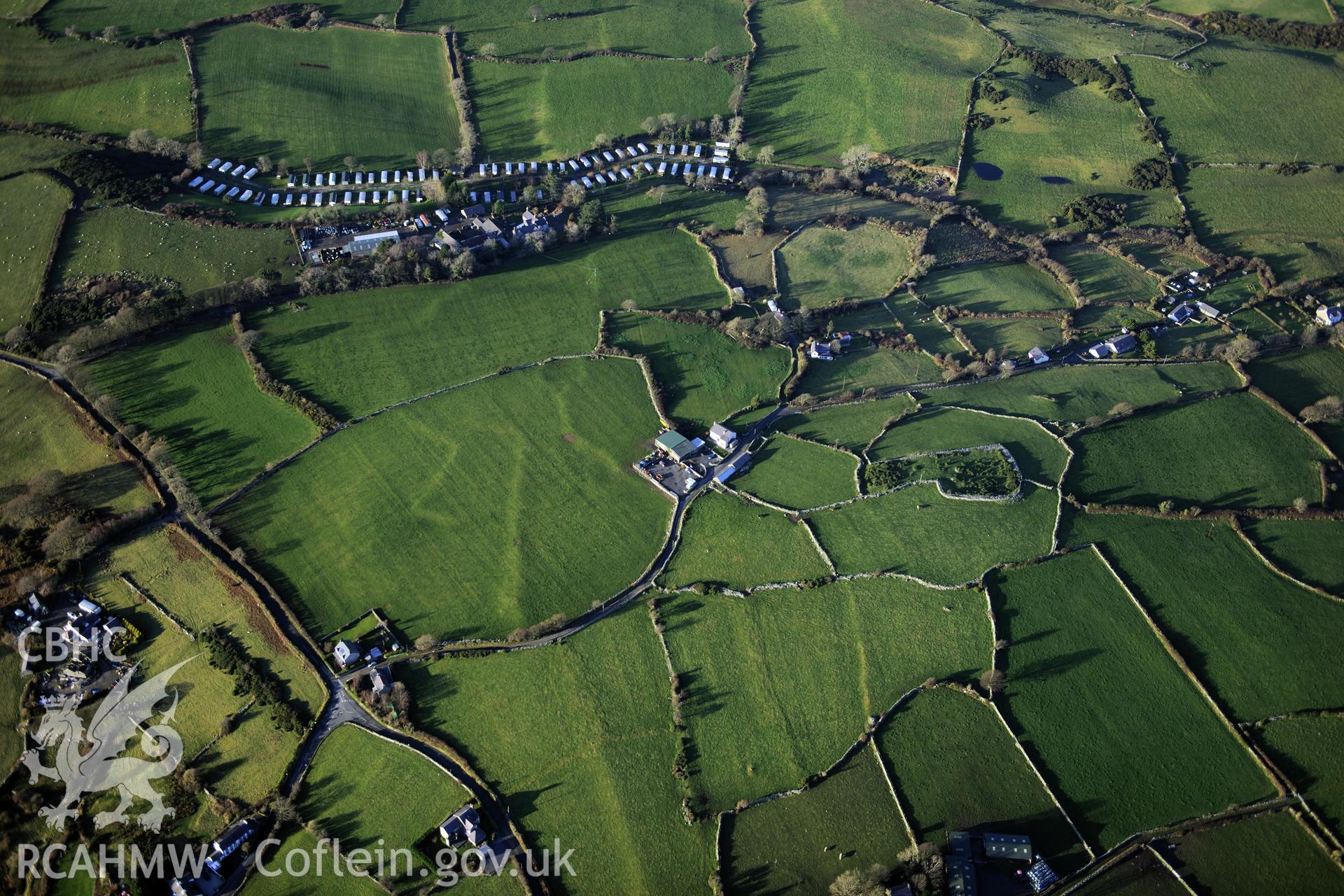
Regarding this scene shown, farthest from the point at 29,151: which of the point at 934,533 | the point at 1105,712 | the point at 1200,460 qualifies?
the point at 1200,460

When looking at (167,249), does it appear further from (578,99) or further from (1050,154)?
(1050,154)

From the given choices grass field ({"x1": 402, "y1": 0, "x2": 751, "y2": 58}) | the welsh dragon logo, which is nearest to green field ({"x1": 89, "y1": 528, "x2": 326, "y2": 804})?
the welsh dragon logo

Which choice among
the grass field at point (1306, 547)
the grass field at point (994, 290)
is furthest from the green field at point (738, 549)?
the grass field at point (1306, 547)

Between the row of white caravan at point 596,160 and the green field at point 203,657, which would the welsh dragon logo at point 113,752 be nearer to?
the green field at point 203,657

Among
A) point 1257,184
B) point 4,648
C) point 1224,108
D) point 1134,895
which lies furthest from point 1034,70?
point 4,648

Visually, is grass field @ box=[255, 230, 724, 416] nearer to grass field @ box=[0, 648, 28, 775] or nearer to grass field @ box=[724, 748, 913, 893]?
grass field @ box=[0, 648, 28, 775]

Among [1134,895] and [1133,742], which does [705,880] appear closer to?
[1134,895]
